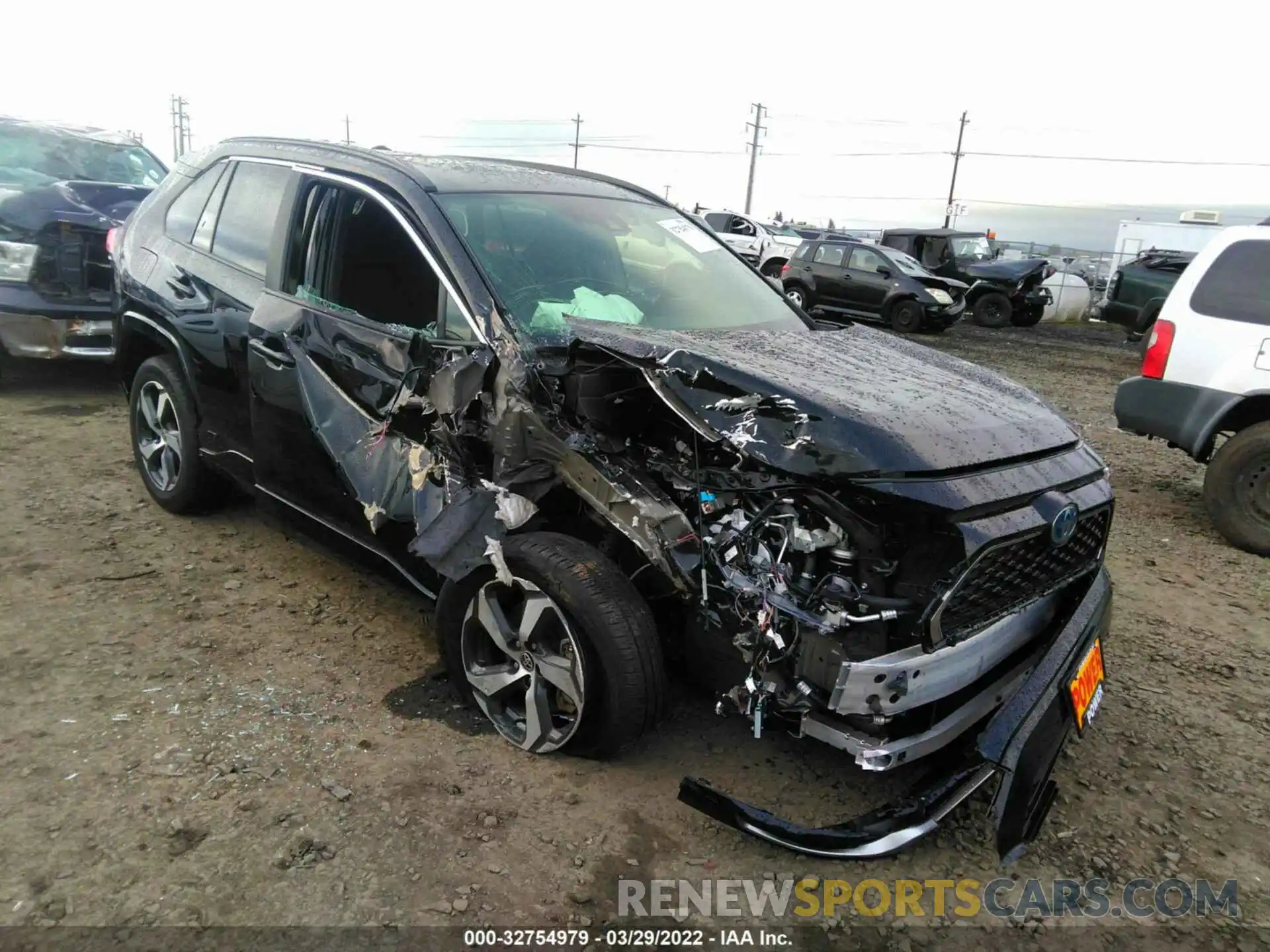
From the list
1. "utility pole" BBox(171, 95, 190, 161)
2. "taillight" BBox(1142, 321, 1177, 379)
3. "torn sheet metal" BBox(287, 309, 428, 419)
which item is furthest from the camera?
"utility pole" BBox(171, 95, 190, 161)

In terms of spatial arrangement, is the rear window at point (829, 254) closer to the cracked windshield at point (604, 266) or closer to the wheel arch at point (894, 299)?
the wheel arch at point (894, 299)

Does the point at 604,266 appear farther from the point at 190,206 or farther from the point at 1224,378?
the point at 1224,378

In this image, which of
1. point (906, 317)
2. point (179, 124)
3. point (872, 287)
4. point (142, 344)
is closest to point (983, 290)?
point (906, 317)

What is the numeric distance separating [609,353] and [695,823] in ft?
4.69

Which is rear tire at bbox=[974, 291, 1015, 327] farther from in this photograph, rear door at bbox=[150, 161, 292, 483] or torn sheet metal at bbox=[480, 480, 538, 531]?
torn sheet metal at bbox=[480, 480, 538, 531]

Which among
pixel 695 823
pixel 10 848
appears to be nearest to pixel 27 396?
pixel 10 848

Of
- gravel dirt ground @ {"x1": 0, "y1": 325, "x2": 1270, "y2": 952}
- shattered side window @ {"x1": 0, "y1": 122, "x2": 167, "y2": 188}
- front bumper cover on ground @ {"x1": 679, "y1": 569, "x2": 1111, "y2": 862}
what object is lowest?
gravel dirt ground @ {"x1": 0, "y1": 325, "x2": 1270, "y2": 952}

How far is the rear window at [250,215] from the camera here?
371 cm

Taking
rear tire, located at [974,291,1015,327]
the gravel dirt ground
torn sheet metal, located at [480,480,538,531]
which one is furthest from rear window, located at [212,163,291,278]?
rear tire, located at [974,291,1015,327]

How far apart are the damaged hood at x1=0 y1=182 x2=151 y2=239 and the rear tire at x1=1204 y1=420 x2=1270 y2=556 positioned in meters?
7.52

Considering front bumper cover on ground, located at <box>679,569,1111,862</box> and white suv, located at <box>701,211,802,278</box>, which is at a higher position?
white suv, located at <box>701,211,802,278</box>

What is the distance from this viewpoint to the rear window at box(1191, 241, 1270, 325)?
5105mm

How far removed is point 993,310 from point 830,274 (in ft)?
13.6

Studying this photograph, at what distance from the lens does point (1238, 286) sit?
204 inches
